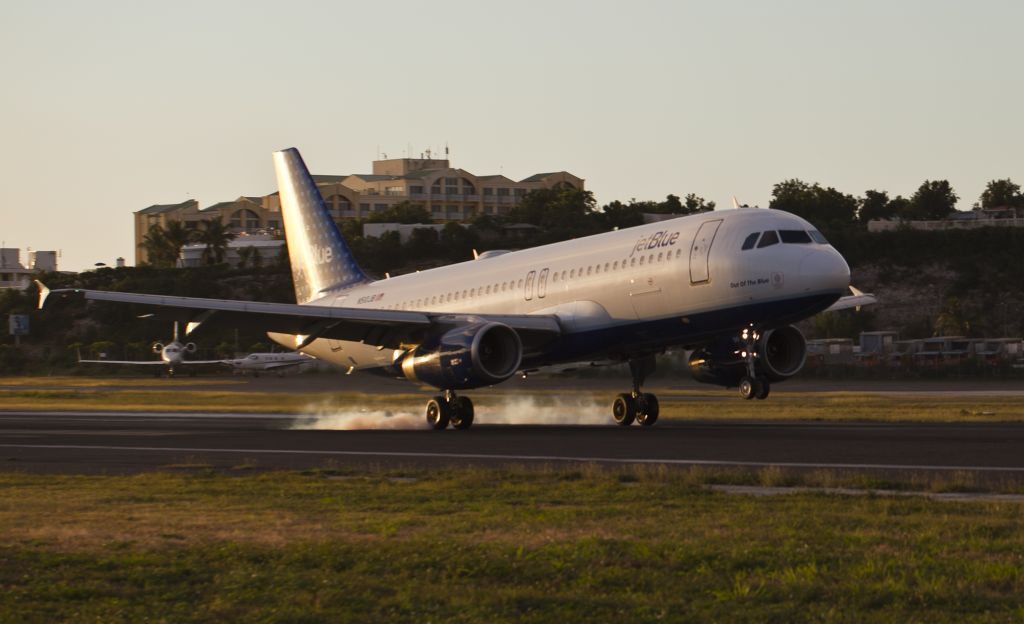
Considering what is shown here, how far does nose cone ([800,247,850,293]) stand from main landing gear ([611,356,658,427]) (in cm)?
612

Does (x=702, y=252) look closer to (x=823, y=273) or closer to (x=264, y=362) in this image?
(x=823, y=273)

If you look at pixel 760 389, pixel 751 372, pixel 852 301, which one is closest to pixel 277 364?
pixel 852 301

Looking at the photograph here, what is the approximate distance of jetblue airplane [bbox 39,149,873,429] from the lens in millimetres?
34125

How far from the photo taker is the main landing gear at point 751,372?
1389 inches

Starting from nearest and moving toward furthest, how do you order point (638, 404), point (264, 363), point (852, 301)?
point (638, 404)
point (852, 301)
point (264, 363)

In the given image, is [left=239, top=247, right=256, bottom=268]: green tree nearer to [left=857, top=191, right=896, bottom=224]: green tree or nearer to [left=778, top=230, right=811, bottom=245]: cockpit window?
[left=857, top=191, right=896, bottom=224]: green tree

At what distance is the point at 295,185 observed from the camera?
2071 inches

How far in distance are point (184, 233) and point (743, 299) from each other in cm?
16177

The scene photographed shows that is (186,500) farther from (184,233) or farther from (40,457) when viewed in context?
(184,233)

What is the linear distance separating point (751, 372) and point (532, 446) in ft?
24.8

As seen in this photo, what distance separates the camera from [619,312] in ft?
120

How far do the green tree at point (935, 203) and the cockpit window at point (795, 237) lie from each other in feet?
461

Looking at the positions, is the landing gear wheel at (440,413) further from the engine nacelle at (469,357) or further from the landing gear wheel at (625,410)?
the landing gear wheel at (625,410)

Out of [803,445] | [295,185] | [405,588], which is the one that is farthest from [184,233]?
[405,588]
